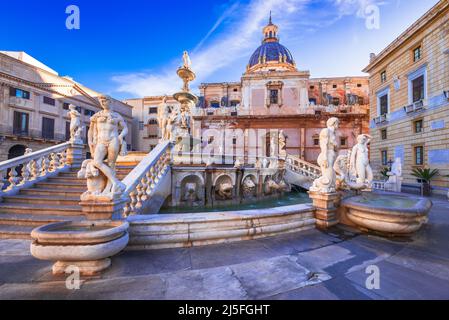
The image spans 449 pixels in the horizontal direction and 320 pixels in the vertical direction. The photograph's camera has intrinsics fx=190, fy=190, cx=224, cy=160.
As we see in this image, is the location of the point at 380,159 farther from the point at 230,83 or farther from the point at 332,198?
the point at 230,83

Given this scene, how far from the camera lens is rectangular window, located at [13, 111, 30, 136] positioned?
818 inches

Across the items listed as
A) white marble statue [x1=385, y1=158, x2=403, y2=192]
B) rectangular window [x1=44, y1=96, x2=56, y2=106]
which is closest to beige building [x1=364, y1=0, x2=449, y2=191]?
white marble statue [x1=385, y1=158, x2=403, y2=192]

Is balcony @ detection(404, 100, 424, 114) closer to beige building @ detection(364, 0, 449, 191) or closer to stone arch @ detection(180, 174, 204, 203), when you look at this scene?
beige building @ detection(364, 0, 449, 191)

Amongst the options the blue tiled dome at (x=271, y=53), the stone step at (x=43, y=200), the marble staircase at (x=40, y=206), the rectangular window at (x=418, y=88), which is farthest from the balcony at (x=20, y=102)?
the rectangular window at (x=418, y=88)

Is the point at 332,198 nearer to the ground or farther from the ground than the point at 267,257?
farther from the ground

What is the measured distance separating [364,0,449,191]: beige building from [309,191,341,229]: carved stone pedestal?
13586 millimetres

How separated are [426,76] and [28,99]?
38197 millimetres

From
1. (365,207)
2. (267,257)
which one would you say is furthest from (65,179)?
(365,207)

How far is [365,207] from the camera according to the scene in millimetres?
3904

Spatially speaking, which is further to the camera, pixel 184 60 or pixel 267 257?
pixel 184 60

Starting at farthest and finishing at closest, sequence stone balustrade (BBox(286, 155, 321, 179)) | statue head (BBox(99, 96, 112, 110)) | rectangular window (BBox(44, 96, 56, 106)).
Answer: rectangular window (BBox(44, 96, 56, 106)), stone balustrade (BBox(286, 155, 321, 179)), statue head (BBox(99, 96, 112, 110))

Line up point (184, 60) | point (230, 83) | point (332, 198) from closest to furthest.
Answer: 1. point (332, 198)
2. point (184, 60)
3. point (230, 83)

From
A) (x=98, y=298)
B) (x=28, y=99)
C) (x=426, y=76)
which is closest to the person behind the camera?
(x=98, y=298)

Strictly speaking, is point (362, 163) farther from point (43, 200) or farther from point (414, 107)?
point (414, 107)
